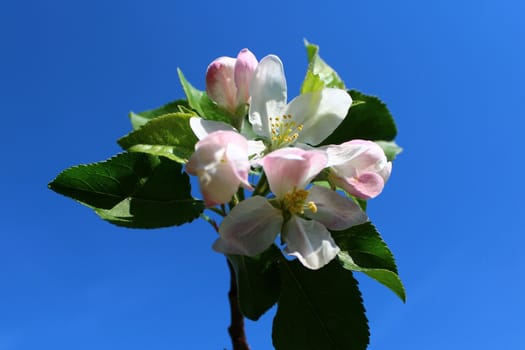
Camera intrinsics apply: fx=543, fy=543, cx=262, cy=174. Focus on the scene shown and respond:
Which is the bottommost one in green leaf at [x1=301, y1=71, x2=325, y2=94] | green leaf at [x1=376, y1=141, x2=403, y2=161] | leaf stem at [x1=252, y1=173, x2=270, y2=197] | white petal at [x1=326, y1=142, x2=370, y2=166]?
white petal at [x1=326, y1=142, x2=370, y2=166]

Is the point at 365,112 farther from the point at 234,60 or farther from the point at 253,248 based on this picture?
the point at 253,248

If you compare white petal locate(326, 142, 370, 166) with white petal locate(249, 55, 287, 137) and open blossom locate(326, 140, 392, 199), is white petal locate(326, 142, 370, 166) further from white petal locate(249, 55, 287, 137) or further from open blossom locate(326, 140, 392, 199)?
white petal locate(249, 55, 287, 137)

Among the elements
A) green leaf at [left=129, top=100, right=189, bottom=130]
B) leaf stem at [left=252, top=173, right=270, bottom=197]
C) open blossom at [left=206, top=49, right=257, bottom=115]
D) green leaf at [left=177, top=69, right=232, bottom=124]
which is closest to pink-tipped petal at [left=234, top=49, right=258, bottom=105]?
open blossom at [left=206, top=49, right=257, bottom=115]

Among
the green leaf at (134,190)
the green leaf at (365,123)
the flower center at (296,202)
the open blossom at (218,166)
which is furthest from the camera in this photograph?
the green leaf at (365,123)

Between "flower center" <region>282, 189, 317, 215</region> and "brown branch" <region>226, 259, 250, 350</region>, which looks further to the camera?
"brown branch" <region>226, 259, 250, 350</region>

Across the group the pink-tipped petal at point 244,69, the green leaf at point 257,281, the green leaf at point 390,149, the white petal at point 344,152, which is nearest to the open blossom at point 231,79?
the pink-tipped petal at point 244,69

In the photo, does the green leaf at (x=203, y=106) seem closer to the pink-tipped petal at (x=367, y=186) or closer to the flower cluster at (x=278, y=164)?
the flower cluster at (x=278, y=164)
